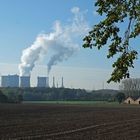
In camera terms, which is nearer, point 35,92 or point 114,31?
point 114,31

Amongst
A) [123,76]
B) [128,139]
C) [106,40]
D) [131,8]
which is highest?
[131,8]

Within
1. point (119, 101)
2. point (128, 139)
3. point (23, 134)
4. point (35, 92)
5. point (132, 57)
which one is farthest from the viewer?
point (35, 92)

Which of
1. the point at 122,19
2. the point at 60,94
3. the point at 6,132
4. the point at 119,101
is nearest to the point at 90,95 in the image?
the point at 60,94

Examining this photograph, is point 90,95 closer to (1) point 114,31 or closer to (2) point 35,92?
(2) point 35,92

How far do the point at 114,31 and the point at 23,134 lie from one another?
18462 mm

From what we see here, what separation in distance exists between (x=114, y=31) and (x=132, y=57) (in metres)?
0.63

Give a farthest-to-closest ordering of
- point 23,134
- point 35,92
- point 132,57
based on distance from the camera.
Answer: point 35,92 < point 23,134 < point 132,57

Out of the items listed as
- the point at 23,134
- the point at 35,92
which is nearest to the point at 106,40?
the point at 23,134

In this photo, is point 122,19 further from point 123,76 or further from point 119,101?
point 119,101

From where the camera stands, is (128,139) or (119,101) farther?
(119,101)

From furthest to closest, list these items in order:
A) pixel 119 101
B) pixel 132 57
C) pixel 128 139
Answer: pixel 119 101 → pixel 128 139 → pixel 132 57

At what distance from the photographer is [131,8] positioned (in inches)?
372

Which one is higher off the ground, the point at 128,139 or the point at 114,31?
the point at 114,31

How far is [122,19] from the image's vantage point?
9.65 meters
